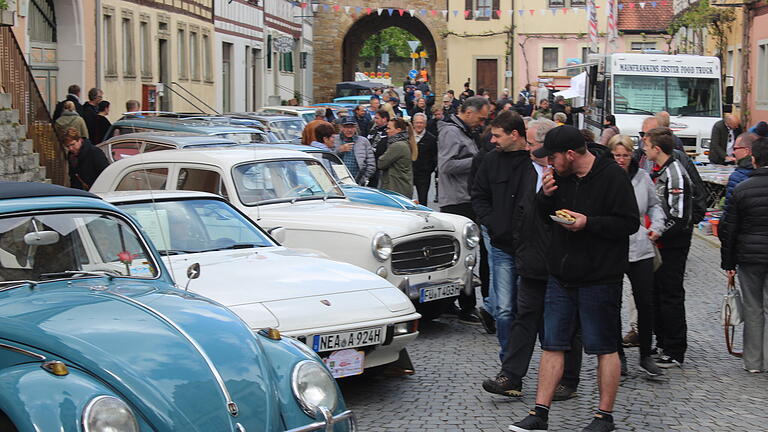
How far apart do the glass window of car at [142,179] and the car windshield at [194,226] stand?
1.89m

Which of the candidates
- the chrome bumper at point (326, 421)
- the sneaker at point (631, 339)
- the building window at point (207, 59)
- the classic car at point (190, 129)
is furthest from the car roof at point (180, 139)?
the building window at point (207, 59)

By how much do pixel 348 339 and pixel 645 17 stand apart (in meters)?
59.9

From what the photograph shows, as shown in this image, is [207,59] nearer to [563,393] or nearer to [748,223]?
[748,223]

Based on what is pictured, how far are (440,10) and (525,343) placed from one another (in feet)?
188

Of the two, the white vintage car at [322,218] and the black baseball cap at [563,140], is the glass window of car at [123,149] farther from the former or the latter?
the black baseball cap at [563,140]

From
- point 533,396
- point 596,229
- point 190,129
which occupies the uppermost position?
point 190,129

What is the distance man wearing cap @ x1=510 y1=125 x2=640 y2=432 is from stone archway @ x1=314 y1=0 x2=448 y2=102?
57.3 m

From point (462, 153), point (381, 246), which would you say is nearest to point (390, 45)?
point (462, 153)

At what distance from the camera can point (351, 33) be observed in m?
69.6

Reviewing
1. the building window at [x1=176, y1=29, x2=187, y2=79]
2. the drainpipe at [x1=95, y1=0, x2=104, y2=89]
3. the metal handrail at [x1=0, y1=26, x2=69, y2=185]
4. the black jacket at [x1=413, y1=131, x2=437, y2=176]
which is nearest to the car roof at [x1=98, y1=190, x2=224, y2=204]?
the black jacket at [x1=413, y1=131, x2=437, y2=176]

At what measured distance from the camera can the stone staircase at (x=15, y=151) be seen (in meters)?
16.2

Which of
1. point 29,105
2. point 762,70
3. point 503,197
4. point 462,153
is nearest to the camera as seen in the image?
point 503,197

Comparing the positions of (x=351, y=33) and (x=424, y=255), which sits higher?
(x=351, y=33)

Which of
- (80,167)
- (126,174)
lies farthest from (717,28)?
(126,174)
